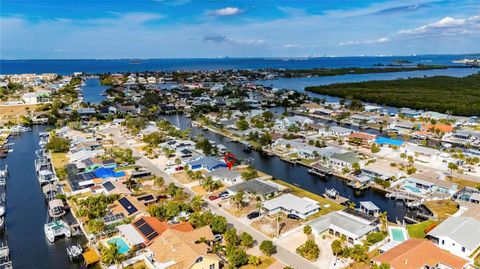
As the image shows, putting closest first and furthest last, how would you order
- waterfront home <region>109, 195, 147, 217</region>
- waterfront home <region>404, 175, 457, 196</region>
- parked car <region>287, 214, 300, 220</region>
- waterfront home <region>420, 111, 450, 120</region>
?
1. parked car <region>287, 214, 300, 220</region>
2. waterfront home <region>109, 195, 147, 217</region>
3. waterfront home <region>404, 175, 457, 196</region>
4. waterfront home <region>420, 111, 450, 120</region>

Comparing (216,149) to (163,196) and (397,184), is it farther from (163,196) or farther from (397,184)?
(397,184)

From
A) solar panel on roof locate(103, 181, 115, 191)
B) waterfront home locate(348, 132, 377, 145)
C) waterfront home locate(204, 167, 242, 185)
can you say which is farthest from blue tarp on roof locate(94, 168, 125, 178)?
waterfront home locate(348, 132, 377, 145)

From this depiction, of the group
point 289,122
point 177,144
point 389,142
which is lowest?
point 177,144

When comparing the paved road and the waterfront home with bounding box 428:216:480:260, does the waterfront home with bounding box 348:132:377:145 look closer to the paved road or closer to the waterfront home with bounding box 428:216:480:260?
the waterfront home with bounding box 428:216:480:260

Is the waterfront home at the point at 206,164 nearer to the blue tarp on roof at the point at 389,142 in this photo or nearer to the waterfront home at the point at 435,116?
the blue tarp on roof at the point at 389,142

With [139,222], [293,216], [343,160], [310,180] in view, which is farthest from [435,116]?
[139,222]

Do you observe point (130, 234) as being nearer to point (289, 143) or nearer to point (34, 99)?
point (289, 143)

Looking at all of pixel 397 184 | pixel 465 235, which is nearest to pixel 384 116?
pixel 397 184

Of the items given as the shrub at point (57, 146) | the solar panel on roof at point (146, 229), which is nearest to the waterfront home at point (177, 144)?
the shrub at point (57, 146)
